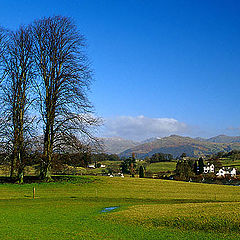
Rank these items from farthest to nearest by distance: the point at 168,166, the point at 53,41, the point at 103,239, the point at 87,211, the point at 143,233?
the point at 168,166
the point at 53,41
the point at 87,211
the point at 143,233
the point at 103,239

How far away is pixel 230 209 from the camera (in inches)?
734

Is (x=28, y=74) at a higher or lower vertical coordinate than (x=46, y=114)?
higher

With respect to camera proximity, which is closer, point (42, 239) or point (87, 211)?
point (42, 239)

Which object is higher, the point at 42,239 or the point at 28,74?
the point at 28,74

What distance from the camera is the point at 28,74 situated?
45.1 meters

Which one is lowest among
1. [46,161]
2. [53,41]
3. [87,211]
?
[87,211]

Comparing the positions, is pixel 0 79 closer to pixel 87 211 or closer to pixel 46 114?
pixel 46 114

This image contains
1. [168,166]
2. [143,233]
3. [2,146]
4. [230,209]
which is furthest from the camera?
[168,166]

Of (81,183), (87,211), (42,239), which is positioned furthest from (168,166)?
(42,239)

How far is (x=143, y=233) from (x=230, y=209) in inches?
245

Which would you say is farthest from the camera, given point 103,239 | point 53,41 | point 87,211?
point 53,41

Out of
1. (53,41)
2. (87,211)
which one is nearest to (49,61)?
(53,41)

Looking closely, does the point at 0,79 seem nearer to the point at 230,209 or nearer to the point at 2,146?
the point at 2,146

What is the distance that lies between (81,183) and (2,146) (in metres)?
11.5
